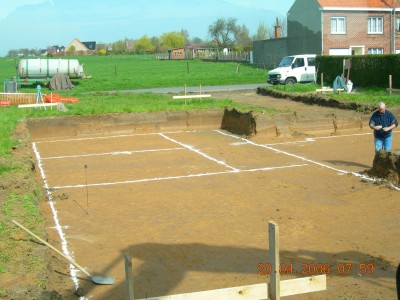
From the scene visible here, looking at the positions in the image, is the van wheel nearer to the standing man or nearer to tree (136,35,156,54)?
the standing man

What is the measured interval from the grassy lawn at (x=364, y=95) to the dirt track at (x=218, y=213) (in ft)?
20.0

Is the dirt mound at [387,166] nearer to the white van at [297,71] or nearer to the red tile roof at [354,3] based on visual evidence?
the white van at [297,71]

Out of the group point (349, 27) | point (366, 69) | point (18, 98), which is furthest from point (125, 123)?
point (349, 27)

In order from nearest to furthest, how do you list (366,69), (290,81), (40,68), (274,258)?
(274,258) < (366,69) < (290,81) < (40,68)

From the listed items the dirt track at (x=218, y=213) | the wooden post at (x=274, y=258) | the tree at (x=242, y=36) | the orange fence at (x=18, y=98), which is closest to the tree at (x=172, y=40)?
the tree at (x=242, y=36)

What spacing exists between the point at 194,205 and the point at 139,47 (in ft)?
443

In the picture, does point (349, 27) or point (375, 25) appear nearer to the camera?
point (349, 27)

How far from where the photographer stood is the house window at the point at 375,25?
4706 cm

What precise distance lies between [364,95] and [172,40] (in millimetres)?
114800

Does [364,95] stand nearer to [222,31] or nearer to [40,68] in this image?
[40,68]

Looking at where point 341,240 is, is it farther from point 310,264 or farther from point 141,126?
point 141,126

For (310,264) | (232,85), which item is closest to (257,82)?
(232,85)
